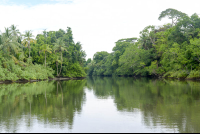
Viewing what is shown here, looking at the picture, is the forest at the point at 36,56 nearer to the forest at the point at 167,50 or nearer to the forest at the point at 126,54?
Result: the forest at the point at 126,54

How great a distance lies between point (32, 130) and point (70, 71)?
53.6 m

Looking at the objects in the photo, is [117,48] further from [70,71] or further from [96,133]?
[96,133]

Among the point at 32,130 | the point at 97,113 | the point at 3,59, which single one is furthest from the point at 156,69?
the point at 32,130

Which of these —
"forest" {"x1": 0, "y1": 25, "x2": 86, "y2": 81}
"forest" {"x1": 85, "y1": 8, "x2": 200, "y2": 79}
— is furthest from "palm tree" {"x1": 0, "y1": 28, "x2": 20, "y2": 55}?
"forest" {"x1": 85, "y1": 8, "x2": 200, "y2": 79}

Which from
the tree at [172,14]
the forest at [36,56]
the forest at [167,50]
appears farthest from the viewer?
the tree at [172,14]

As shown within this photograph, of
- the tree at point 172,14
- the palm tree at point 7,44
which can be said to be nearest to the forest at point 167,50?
the tree at point 172,14

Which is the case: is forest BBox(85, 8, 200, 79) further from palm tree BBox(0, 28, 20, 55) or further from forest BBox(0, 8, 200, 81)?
palm tree BBox(0, 28, 20, 55)

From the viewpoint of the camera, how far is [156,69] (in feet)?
180

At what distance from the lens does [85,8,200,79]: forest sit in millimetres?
37344

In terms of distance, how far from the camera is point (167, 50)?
44.9 m

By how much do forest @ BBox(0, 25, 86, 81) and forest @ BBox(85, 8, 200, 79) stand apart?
1468cm

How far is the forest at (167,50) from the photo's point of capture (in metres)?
37.3

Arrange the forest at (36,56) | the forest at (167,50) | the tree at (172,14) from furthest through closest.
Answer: the tree at (172,14) < the forest at (167,50) < the forest at (36,56)

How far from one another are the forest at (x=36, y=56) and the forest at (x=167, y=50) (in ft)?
48.2
